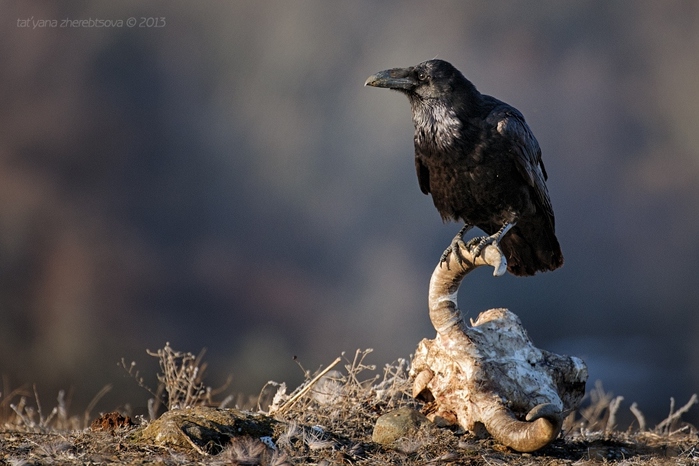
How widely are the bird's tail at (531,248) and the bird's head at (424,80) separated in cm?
127

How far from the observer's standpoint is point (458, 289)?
598 centimetres

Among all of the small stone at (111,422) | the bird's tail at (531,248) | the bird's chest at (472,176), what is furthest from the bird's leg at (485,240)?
the small stone at (111,422)

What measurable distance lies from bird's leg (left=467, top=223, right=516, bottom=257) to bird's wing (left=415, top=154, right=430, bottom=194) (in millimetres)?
785

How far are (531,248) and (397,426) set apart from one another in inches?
84.8

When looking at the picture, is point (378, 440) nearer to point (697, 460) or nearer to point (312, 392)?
point (312, 392)

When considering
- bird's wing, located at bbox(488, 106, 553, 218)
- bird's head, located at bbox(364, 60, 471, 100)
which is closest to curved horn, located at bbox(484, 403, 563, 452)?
bird's wing, located at bbox(488, 106, 553, 218)

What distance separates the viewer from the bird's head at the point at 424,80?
19.8 feet

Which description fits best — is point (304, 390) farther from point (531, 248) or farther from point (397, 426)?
point (531, 248)

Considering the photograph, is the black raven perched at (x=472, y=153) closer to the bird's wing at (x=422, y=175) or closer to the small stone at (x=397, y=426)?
the bird's wing at (x=422, y=175)

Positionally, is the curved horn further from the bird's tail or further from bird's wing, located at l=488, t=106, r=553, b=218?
bird's wing, located at l=488, t=106, r=553, b=218

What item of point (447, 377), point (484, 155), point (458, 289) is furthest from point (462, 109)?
point (447, 377)

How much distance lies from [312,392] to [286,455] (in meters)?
1.53

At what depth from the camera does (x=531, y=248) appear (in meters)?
6.55

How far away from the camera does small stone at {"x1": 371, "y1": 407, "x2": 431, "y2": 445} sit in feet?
17.1
